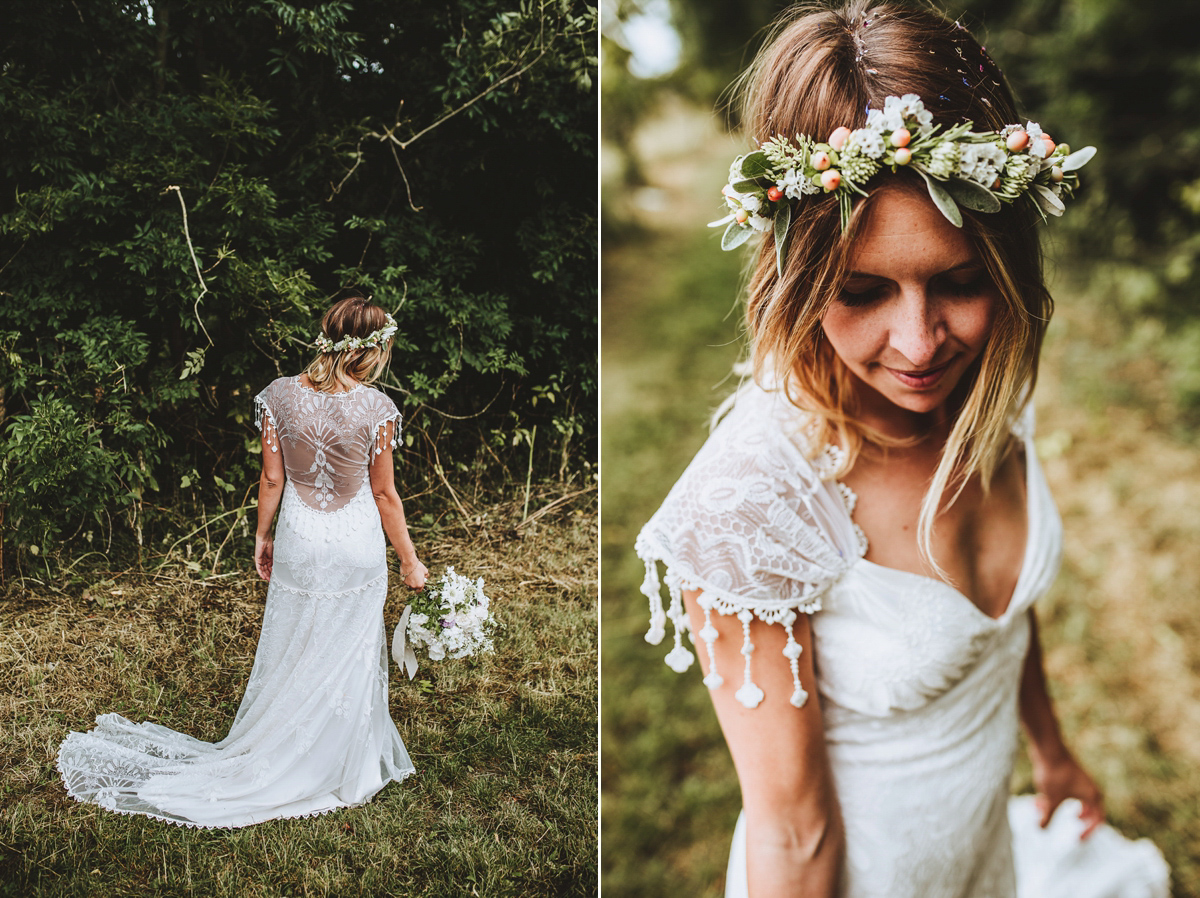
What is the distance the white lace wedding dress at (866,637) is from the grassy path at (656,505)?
27.2 inches

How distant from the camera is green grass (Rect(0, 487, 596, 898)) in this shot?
1.55 m

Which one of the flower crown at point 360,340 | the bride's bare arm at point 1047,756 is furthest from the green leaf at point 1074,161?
the flower crown at point 360,340

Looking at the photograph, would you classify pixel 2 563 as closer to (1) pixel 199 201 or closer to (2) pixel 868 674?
(1) pixel 199 201

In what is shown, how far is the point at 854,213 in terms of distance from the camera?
104 centimetres

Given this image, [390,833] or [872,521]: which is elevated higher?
[872,521]

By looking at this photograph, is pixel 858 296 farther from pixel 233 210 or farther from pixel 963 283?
pixel 233 210

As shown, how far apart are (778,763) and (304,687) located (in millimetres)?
996

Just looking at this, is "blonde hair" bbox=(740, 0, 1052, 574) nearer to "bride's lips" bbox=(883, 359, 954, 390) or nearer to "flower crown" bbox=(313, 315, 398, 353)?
"bride's lips" bbox=(883, 359, 954, 390)

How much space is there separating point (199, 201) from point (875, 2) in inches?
49.0

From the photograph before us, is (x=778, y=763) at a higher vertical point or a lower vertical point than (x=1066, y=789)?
higher

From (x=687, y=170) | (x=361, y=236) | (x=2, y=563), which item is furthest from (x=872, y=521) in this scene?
(x=687, y=170)

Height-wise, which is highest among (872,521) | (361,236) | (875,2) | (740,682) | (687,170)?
(687,170)

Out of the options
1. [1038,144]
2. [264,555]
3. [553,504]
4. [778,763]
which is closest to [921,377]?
[1038,144]

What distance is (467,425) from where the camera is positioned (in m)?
1.73
